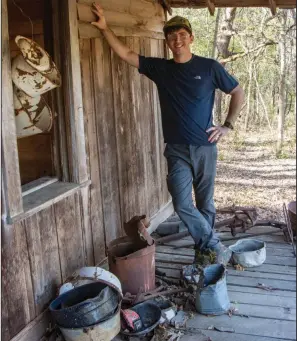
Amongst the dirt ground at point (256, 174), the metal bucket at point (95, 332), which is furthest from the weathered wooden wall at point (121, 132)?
the dirt ground at point (256, 174)

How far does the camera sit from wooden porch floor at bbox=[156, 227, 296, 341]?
2.95 m

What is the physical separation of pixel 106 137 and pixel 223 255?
1.30 metres

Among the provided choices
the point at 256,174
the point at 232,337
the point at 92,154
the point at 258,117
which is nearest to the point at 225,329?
the point at 232,337

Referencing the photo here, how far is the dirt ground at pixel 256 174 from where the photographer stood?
6520 millimetres

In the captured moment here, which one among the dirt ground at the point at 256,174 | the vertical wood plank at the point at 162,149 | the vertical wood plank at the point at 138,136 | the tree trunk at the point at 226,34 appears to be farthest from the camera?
the tree trunk at the point at 226,34

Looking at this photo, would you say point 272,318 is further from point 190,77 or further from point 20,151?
point 20,151

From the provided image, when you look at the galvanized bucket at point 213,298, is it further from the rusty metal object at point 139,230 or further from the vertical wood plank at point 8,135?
the vertical wood plank at point 8,135

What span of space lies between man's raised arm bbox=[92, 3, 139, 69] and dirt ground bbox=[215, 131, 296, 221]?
2.50 metres

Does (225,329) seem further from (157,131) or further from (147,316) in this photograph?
(157,131)

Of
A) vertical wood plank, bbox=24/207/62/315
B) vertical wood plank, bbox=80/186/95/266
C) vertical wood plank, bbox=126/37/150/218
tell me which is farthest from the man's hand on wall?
vertical wood plank, bbox=24/207/62/315

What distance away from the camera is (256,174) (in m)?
8.16

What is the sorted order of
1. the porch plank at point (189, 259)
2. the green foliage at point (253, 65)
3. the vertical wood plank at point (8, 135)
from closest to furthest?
the vertical wood plank at point (8, 135) < the porch plank at point (189, 259) < the green foliage at point (253, 65)

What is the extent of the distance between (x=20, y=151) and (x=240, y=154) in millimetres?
6156

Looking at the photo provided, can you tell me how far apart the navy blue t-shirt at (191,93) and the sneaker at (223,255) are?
0.84m
